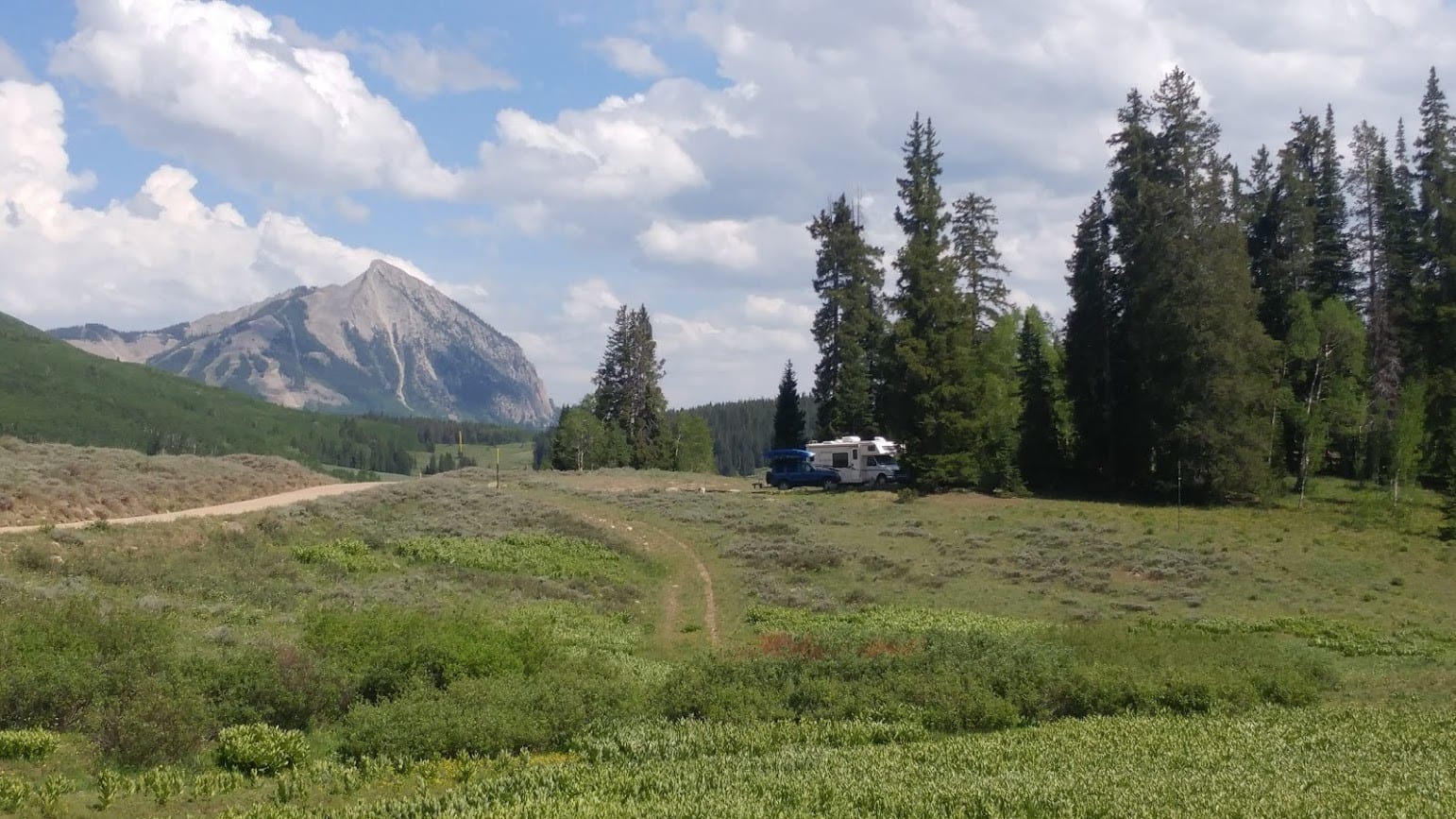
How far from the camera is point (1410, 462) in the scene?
42062 mm

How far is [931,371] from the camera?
48.3 m

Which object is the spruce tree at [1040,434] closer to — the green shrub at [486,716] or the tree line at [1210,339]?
the tree line at [1210,339]

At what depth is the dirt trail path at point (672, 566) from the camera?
2483 cm

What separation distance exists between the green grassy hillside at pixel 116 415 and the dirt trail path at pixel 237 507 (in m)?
117

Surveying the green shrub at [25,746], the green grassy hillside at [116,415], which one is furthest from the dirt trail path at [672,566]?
the green grassy hillside at [116,415]

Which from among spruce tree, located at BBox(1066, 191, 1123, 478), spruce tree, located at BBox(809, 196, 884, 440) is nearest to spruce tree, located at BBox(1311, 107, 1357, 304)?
spruce tree, located at BBox(1066, 191, 1123, 478)

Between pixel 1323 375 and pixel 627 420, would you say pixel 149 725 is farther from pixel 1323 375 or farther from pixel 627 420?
pixel 627 420

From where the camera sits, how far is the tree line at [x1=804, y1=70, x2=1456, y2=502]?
1736 inches

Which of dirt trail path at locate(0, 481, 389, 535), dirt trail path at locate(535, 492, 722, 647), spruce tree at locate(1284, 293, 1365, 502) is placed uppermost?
spruce tree at locate(1284, 293, 1365, 502)

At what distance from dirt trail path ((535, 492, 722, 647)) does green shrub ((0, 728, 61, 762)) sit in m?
12.8

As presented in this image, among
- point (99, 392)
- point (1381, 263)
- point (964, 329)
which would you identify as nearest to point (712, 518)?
point (964, 329)

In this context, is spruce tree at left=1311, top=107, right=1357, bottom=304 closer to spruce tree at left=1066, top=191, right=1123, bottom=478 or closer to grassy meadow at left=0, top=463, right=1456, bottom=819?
spruce tree at left=1066, top=191, right=1123, bottom=478

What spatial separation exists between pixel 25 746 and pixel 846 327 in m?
56.5

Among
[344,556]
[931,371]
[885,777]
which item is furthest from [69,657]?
[931,371]
